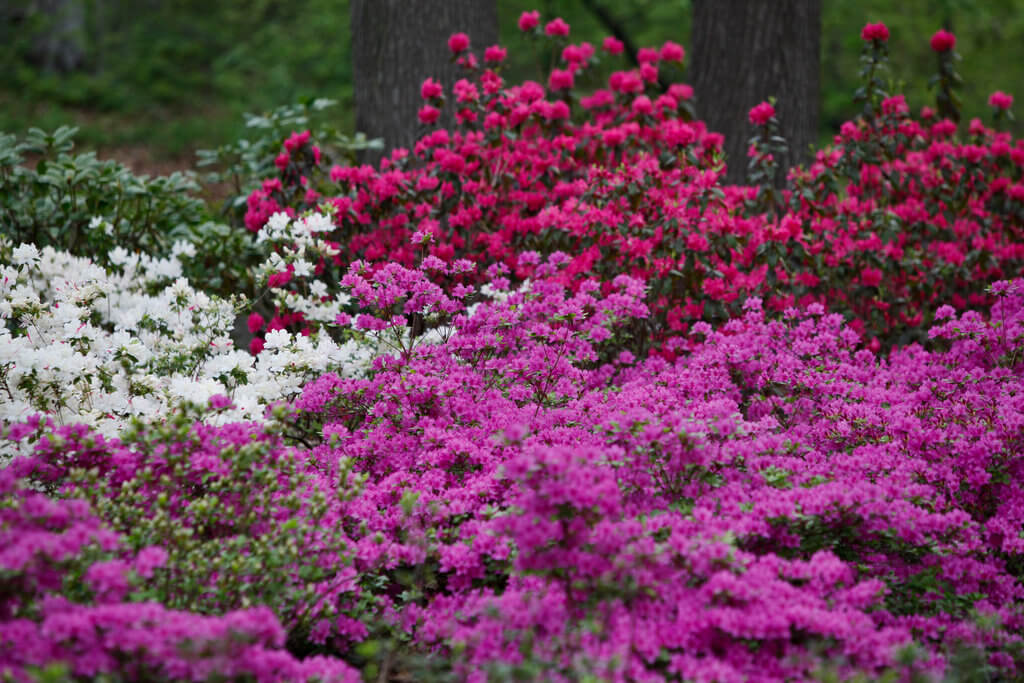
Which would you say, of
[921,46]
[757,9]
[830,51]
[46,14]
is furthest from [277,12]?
[757,9]

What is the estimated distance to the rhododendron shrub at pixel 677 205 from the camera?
4.32 meters

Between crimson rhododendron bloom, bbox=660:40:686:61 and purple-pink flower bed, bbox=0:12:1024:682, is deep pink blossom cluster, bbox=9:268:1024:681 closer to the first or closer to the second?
purple-pink flower bed, bbox=0:12:1024:682

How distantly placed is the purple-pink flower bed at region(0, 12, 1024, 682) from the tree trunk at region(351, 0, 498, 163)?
1.22 metres

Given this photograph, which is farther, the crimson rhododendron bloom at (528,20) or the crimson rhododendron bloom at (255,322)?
the crimson rhododendron bloom at (528,20)

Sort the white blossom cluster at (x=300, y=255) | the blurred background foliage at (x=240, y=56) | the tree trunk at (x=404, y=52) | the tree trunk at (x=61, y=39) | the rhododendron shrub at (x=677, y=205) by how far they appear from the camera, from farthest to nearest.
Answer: the tree trunk at (x=61, y=39), the blurred background foliage at (x=240, y=56), the tree trunk at (x=404, y=52), the rhododendron shrub at (x=677, y=205), the white blossom cluster at (x=300, y=255)

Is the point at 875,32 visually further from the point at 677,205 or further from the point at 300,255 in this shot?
the point at 300,255

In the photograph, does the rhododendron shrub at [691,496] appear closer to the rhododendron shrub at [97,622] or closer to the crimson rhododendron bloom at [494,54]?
the rhododendron shrub at [97,622]

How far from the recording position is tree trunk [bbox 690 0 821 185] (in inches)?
249

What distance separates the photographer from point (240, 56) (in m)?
17.0

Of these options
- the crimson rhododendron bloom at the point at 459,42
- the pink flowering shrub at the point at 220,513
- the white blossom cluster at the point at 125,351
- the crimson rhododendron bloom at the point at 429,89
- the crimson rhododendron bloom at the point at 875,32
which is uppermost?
the crimson rhododendron bloom at the point at 875,32

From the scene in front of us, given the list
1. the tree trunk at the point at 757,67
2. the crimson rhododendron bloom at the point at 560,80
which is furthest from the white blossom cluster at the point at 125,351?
the tree trunk at the point at 757,67

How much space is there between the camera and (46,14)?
16438 mm

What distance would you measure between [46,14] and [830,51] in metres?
14.1

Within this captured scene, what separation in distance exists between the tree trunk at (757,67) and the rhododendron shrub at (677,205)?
42.0 inches
